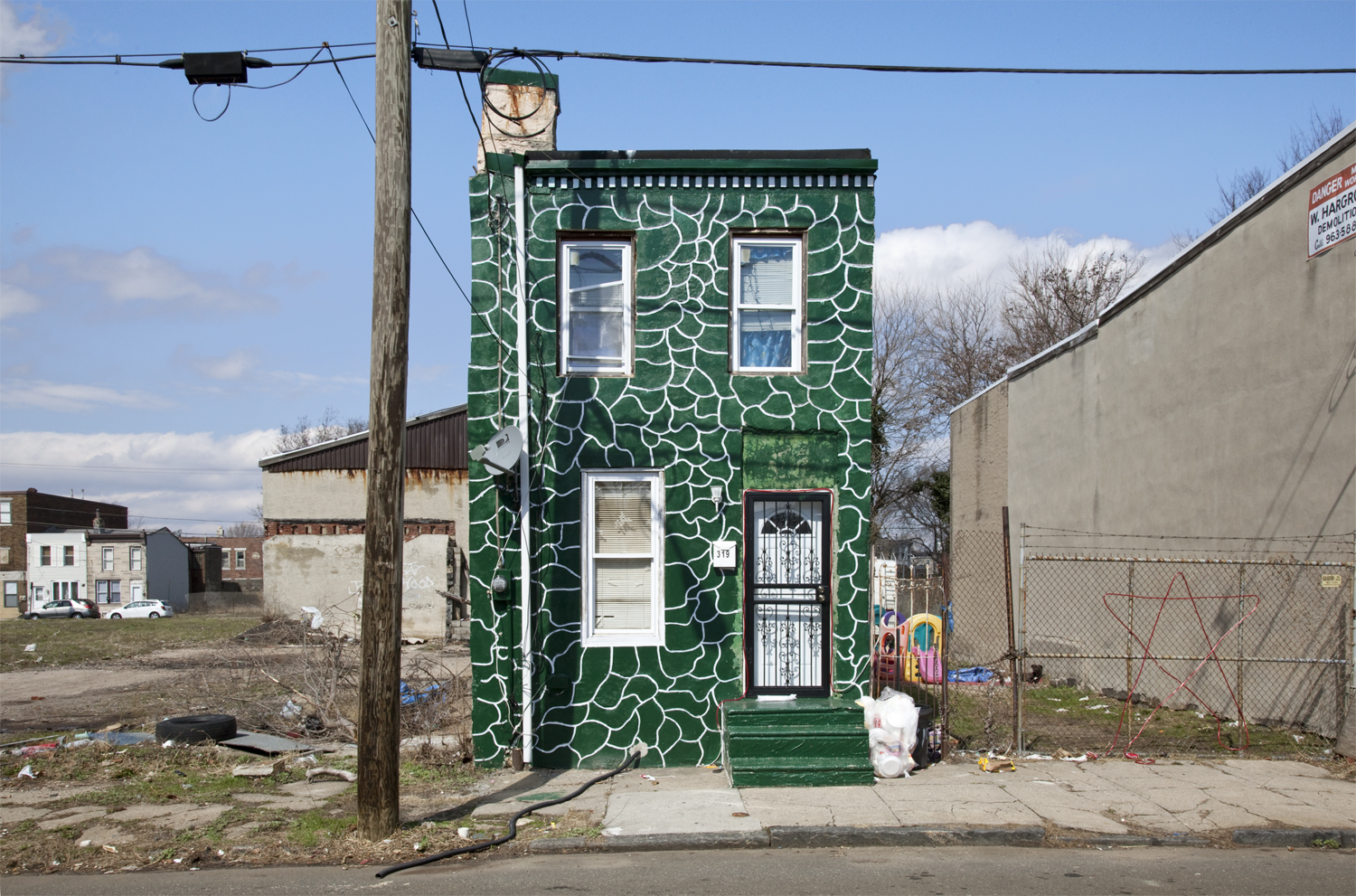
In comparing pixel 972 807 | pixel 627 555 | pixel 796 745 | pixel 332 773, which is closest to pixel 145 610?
pixel 332 773

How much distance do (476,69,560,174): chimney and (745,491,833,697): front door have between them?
4360 millimetres

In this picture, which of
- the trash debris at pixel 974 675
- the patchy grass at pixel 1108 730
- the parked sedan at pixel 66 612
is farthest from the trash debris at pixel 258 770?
the parked sedan at pixel 66 612

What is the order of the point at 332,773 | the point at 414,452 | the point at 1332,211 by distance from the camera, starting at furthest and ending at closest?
the point at 414,452, the point at 1332,211, the point at 332,773

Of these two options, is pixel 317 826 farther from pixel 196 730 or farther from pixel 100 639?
pixel 100 639

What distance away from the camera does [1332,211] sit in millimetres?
10344

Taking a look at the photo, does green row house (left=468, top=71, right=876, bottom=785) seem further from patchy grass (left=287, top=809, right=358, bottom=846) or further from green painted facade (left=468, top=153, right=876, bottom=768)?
patchy grass (left=287, top=809, right=358, bottom=846)

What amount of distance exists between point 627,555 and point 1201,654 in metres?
8.24

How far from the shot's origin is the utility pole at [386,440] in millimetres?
7238

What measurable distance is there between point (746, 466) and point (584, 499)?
66.5 inches

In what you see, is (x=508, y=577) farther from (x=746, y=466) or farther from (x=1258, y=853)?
(x=1258, y=853)

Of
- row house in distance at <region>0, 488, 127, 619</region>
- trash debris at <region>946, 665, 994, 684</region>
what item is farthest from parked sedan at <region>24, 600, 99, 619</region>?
trash debris at <region>946, 665, 994, 684</region>

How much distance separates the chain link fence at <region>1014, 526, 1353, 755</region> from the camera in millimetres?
10375

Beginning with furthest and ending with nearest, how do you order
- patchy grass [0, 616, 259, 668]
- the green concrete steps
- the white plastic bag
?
patchy grass [0, 616, 259, 668] < the white plastic bag < the green concrete steps

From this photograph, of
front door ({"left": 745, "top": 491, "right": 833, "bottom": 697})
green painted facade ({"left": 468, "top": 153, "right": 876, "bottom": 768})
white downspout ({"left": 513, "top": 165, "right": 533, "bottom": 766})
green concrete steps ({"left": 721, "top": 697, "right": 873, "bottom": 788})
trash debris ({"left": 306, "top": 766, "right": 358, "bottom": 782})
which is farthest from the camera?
front door ({"left": 745, "top": 491, "right": 833, "bottom": 697})
